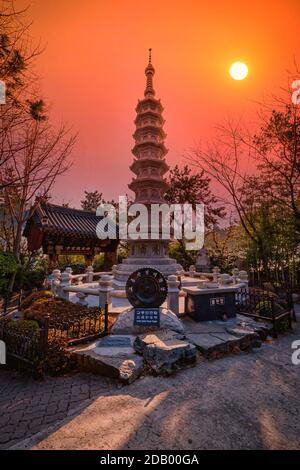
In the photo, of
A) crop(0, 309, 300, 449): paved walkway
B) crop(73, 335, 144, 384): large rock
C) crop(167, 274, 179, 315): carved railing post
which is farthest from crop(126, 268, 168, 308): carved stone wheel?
crop(0, 309, 300, 449): paved walkway

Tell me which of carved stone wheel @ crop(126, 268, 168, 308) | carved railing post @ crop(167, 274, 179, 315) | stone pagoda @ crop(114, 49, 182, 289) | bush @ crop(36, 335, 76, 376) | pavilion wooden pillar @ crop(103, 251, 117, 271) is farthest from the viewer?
pavilion wooden pillar @ crop(103, 251, 117, 271)

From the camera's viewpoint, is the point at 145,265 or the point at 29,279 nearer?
the point at 145,265

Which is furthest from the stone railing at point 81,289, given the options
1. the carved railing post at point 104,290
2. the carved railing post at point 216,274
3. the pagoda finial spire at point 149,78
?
the pagoda finial spire at point 149,78

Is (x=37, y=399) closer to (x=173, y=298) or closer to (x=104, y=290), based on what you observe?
(x=104, y=290)

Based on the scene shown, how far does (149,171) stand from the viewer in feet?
54.5

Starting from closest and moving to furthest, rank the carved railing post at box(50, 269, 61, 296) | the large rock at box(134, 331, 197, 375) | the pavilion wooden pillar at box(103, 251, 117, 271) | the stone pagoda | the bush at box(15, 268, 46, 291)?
the large rock at box(134, 331, 197, 375) < the carved railing post at box(50, 269, 61, 296) < the stone pagoda < the bush at box(15, 268, 46, 291) < the pavilion wooden pillar at box(103, 251, 117, 271)

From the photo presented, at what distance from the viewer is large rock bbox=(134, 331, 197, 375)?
528 centimetres

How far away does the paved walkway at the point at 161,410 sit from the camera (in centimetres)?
324

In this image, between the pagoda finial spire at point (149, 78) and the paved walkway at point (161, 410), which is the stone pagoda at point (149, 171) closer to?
the pagoda finial spire at point (149, 78)

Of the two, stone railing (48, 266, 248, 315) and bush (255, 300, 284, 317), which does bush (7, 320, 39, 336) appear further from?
bush (255, 300, 284, 317)

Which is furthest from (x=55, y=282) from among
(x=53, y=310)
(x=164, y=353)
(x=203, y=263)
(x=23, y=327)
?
(x=203, y=263)

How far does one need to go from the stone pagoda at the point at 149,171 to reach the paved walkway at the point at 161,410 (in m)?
9.52

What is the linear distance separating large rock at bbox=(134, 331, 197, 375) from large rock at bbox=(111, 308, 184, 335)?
945 millimetres

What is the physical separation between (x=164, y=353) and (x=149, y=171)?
1357 centimetres
